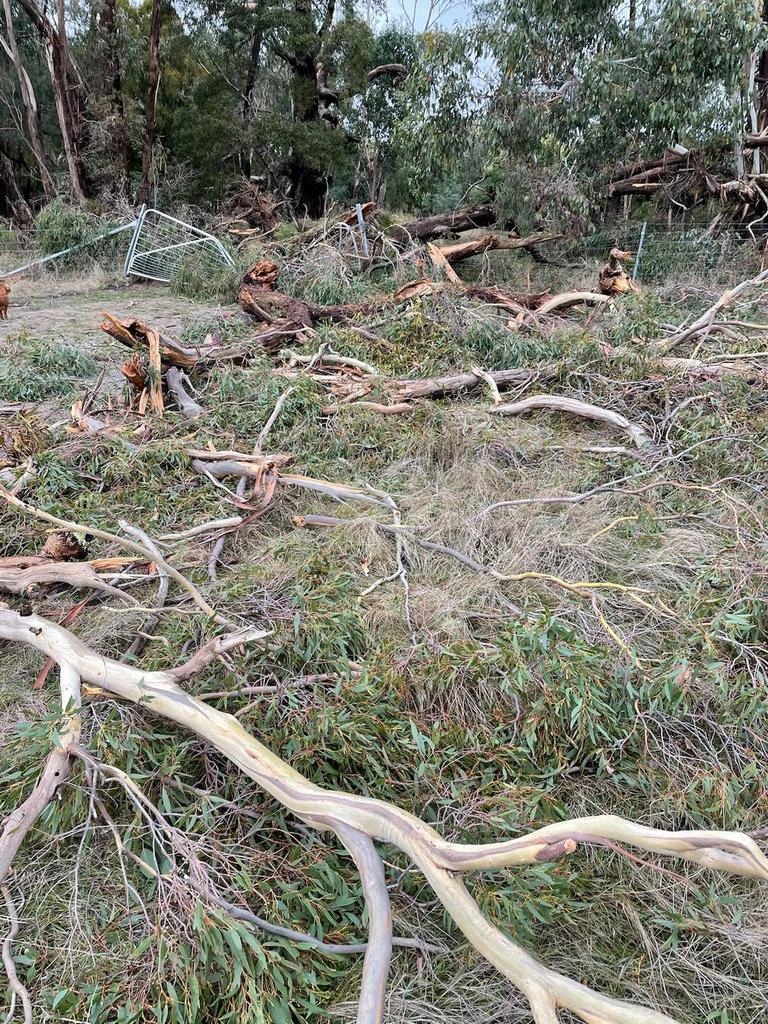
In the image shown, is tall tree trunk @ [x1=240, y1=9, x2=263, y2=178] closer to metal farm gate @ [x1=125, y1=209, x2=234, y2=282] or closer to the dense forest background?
the dense forest background

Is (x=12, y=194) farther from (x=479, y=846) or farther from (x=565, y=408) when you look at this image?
(x=479, y=846)

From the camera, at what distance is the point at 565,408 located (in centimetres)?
411

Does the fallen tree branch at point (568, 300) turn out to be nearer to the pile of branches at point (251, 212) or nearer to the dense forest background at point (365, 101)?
the dense forest background at point (365, 101)

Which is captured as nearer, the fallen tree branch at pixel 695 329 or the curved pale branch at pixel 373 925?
the curved pale branch at pixel 373 925

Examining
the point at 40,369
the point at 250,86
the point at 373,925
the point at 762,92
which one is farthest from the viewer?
the point at 250,86

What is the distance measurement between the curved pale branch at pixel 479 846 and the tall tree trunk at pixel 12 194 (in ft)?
49.8

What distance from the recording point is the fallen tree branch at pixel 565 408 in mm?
3931

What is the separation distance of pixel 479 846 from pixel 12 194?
18.4 meters

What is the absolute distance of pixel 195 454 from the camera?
3.64 meters

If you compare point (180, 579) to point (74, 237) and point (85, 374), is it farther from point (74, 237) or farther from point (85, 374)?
point (74, 237)

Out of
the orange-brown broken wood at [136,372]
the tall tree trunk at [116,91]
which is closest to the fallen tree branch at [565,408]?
the orange-brown broken wood at [136,372]

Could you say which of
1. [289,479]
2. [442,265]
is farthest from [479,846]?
[442,265]

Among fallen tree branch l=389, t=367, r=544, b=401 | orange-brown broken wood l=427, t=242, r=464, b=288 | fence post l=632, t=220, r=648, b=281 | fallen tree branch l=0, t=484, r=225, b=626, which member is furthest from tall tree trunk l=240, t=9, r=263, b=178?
fallen tree branch l=0, t=484, r=225, b=626

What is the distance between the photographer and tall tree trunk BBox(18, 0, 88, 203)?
A: 11328 mm
